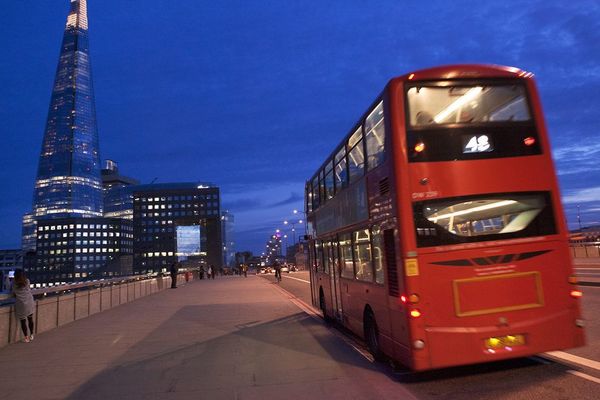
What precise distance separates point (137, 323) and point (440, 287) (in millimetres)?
10288

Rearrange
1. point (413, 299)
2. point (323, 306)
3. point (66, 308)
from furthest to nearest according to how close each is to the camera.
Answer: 1. point (66, 308)
2. point (323, 306)
3. point (413, 299)

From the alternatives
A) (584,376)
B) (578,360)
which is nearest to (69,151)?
(578,360)

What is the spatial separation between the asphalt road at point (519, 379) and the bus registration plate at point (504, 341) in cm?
49

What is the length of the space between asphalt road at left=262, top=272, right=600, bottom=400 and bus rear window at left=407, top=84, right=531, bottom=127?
3.44m

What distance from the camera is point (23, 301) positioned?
10414 millimetres

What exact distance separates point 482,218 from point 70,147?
187584mm

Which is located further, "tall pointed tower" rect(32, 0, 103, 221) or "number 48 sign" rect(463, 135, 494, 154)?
"tall pointed tower" rect(32, 0, 103, 221)

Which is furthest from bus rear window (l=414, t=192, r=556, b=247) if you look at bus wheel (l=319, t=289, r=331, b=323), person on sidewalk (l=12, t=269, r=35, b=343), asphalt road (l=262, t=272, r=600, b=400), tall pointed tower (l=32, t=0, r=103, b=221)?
tall pointed tower (l=32, t=0, r=103, b=221)

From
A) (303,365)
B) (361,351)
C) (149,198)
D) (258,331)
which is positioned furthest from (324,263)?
(149,198)

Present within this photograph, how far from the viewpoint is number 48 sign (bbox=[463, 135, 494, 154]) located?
6.69 m

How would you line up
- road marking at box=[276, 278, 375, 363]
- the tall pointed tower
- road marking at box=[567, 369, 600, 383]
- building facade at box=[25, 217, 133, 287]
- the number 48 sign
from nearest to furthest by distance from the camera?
road marking at box=[567, 369, 600, 383]
the number 48 sign
road marking at box=[276, 278, 375, 363]
building facade at box=[25, 217, 133, 287]
the tall pointed tower

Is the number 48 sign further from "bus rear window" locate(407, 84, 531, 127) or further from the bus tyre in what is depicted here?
the bus tyre

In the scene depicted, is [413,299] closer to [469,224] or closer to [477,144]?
[469,224]

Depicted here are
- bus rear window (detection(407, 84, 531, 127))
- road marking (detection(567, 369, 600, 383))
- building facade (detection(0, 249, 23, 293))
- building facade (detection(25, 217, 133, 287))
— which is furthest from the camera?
building facade (detection(25, 217, 133, 287))
